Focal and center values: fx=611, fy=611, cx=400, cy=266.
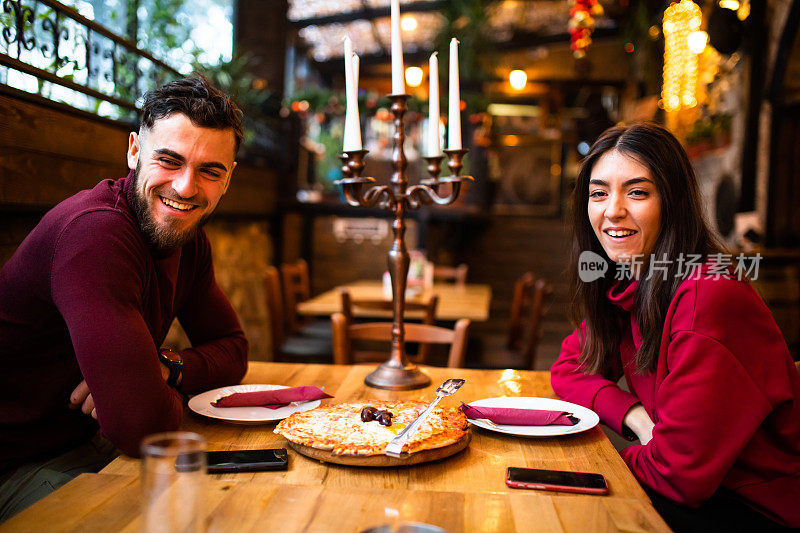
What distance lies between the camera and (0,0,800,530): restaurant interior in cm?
223

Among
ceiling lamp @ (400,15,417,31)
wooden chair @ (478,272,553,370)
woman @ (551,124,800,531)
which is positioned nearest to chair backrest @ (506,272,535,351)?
wooden chair @ (478,272,553,370)

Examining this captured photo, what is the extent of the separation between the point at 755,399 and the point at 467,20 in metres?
8.16

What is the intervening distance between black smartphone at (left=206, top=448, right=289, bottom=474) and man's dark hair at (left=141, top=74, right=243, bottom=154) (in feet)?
2.51

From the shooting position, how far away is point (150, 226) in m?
1.45

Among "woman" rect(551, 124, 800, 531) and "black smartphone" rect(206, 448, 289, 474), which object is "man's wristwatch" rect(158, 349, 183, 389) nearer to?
"black smartphone" rect(206, 448, 289, 474)

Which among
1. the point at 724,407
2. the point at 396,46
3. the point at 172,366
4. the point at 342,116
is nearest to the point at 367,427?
the point at 172,366

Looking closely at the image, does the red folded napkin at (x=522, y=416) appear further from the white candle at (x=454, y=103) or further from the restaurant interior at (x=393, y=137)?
the white candle at (x=454, y=103)

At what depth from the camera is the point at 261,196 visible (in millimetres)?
5832

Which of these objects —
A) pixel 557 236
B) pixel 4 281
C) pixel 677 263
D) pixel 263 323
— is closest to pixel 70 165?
pixel 4 281

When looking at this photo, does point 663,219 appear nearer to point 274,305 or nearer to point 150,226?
point 150,226

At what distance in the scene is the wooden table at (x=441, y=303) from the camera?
3.41 meters

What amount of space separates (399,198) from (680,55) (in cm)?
497

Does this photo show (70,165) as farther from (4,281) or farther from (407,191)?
(407,191)

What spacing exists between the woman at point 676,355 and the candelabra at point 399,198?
0.38 meters
